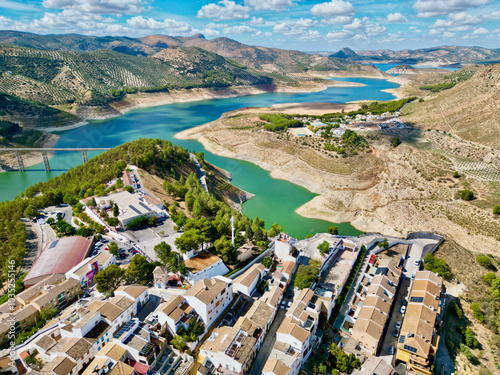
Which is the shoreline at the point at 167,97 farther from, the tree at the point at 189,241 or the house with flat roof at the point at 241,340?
the house with flat roof at the point at 241,340

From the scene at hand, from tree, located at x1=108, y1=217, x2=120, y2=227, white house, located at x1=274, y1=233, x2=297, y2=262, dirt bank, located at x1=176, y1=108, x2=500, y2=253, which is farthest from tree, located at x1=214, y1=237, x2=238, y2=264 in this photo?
dirt bank, located at x1=176, y1=108, x2=500, y2=253

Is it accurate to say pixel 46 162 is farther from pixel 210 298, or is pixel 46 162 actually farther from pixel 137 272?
pixel 210 298

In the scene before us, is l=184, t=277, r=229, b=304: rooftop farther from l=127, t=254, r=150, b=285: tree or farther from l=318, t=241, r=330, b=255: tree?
l=318, t=241, r=330, b=255: tree

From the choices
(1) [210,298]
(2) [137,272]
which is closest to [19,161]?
(2) [137,272]

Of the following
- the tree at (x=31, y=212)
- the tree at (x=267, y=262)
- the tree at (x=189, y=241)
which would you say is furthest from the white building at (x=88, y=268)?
the tree at (x=267, y=262)

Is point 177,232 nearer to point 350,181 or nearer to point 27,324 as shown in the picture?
point 27,324

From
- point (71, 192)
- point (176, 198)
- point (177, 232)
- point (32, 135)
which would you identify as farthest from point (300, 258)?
point (32, 135)

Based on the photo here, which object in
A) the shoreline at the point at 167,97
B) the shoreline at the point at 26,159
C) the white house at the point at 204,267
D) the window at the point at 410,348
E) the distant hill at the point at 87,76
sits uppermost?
the distant hill at the point at 87,76
